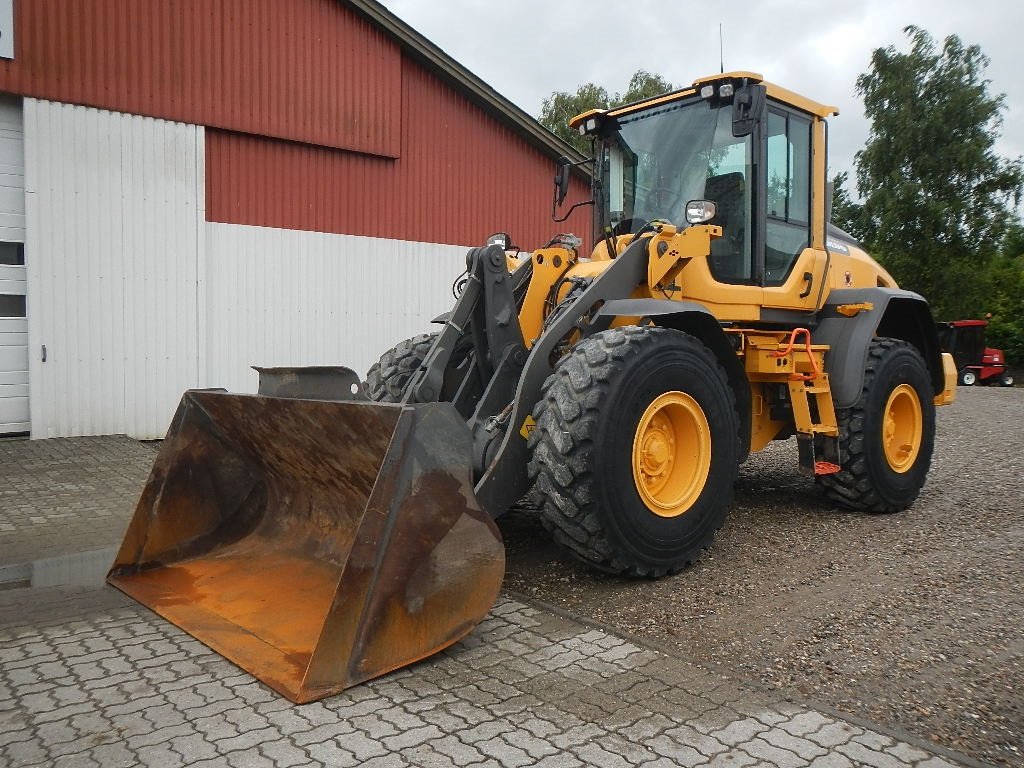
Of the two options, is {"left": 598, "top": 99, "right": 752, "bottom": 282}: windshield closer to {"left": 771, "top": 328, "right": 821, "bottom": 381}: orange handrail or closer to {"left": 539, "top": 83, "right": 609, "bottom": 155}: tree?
{"left": 771, "top": 328, "right": 821, "bottom": 381}: orange handrail

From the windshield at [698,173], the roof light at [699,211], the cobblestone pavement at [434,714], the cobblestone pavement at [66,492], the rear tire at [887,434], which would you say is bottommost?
the cobblestone pavement at [434,714]

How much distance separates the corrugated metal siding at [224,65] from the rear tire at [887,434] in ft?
24.0

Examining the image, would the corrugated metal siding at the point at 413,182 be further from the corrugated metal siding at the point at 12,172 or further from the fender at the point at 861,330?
the fender at the point at 861,330

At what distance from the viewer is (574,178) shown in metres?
12.5

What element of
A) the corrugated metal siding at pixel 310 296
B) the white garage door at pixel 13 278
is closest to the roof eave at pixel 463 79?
the corrugated metal siding at pixel 310 296

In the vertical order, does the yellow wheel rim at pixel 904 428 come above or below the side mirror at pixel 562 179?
below

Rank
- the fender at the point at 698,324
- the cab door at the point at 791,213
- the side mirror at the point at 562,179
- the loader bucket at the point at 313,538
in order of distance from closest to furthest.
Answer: the loader bucket at the point at 313,538
the fender at the point at 698,324
the cab door at the point at 791,213
the side mirror at the point at 562,179

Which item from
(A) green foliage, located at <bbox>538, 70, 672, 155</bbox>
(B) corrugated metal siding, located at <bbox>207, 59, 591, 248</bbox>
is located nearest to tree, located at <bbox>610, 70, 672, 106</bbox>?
(A) green foliage, located at <bbox>538, 70, 672, 155</bbox>

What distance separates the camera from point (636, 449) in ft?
13.7

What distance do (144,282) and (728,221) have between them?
668 centimetres

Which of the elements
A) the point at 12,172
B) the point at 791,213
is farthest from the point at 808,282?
the point at 12,172

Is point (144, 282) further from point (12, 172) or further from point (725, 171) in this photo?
point (725, 171)

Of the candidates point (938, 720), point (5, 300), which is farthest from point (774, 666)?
point (5, 300)

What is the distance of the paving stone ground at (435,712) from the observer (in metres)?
2.67
